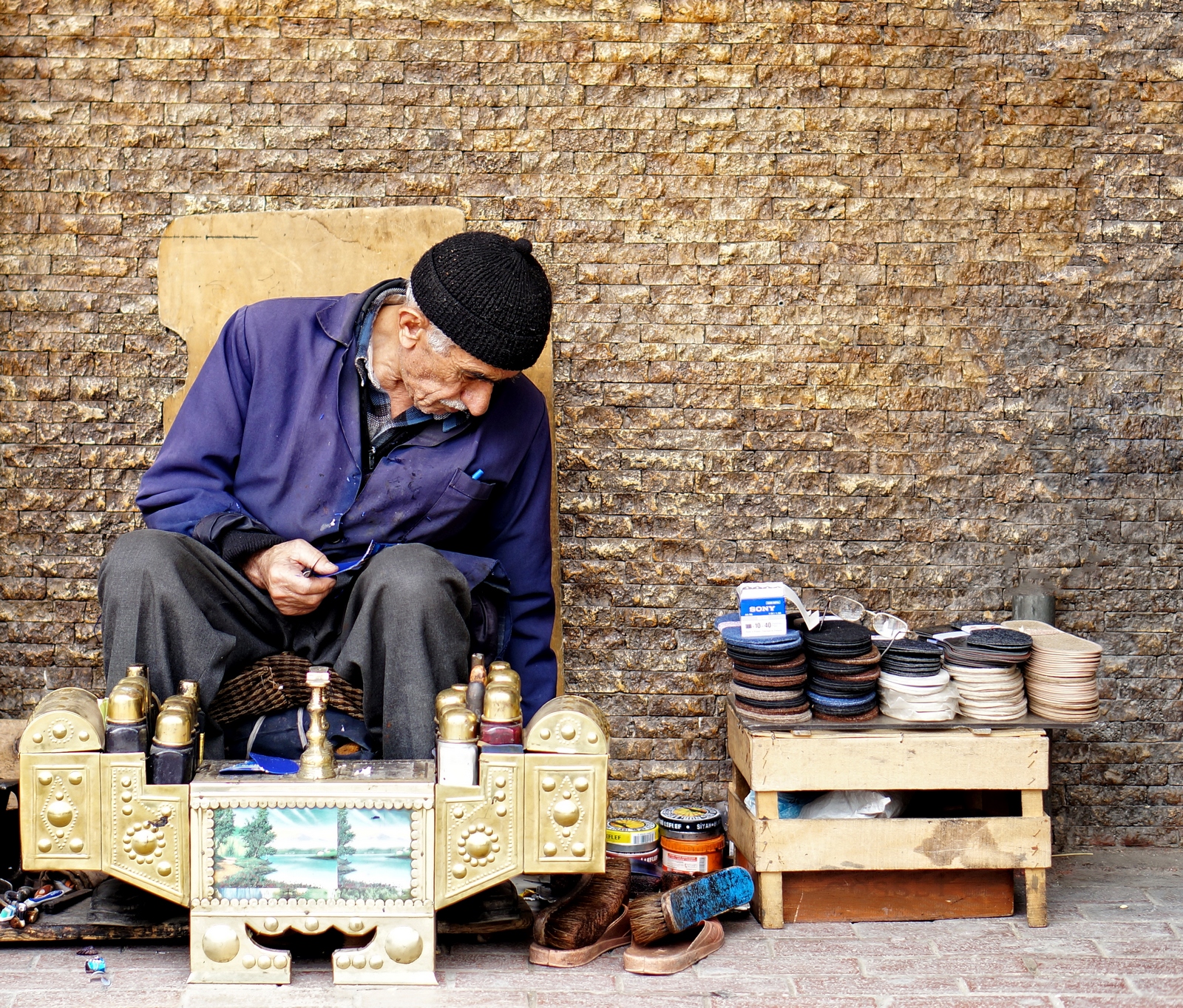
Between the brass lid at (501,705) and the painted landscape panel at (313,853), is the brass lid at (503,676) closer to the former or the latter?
the brass lid at (501,705)

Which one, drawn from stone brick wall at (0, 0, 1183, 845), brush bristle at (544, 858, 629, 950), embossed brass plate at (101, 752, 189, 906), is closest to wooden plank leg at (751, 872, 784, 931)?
brush bristle at (544, 858, 629, 950)

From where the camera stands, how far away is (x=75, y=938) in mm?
Answer: 2439

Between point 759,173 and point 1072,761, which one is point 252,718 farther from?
point 1072,761

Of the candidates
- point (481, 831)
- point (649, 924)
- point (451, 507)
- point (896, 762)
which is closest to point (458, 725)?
point (481, 831)

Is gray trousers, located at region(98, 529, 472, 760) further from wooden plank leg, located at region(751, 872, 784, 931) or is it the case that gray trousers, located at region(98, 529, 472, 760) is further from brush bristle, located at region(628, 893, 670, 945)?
wooden plank leg, located at region(751, 872, 784, 931)

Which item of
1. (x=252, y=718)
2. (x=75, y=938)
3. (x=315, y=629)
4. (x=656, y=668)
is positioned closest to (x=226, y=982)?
(x=75, y=938)

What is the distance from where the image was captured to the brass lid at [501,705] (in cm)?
236

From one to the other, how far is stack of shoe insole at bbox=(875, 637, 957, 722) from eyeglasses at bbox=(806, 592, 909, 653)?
47mm

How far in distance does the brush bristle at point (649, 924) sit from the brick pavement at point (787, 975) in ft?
0.27

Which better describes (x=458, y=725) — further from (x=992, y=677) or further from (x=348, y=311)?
(x=992, y=677)

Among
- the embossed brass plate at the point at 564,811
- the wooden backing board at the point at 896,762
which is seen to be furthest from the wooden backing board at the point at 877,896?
the embossed brass plate at the point at 564,811

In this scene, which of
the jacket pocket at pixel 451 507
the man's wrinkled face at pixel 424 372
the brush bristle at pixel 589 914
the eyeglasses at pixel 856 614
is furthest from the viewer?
the eyeglasses at pixel 856 614

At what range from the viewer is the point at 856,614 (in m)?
3.24

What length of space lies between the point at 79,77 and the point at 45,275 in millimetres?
583
